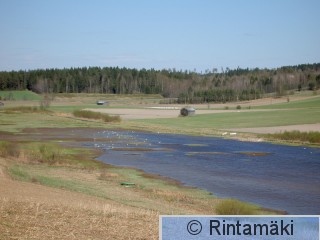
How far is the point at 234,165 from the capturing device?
42.3m

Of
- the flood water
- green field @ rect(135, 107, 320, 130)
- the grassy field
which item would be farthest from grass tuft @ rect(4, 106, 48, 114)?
the flood water

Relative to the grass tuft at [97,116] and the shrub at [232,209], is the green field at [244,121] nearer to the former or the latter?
the grass tuft at [97,116]

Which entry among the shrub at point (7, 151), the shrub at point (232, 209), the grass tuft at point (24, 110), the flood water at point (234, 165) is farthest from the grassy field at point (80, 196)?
the grass tuft at point (24, 110)

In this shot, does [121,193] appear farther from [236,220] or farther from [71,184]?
[236,220]

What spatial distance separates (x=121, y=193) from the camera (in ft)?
91.4

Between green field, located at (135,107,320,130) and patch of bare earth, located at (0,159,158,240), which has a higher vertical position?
patch of bare earth, located at (0,159,158,240)

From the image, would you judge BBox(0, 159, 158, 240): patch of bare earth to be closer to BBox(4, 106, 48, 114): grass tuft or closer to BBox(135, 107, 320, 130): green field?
BBox(135, 107, 320, 130): green field

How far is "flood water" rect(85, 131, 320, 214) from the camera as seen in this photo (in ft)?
98.7

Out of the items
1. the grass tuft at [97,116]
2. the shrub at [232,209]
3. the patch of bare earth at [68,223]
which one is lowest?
the grass tuft at [97,116]

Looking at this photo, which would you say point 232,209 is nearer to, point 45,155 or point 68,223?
point 68,223

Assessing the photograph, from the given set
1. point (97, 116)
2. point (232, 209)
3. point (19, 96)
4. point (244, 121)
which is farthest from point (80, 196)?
point (19, 96)

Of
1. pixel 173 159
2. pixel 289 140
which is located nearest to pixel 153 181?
pixel 173 159

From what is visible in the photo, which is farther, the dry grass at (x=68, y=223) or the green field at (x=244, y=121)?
Answer: the green field at (x=244, y=121)

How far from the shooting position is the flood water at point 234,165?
30.1m
